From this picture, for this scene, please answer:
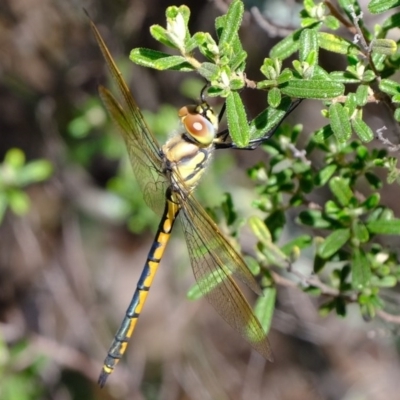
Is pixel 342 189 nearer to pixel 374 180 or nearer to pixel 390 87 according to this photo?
pixel 374 180

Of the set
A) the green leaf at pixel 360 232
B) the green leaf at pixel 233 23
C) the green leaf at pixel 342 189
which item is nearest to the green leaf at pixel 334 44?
the green leaf at pixel 233 23

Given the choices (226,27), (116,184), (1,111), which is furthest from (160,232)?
(1,111)

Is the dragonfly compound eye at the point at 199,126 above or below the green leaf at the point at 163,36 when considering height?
below

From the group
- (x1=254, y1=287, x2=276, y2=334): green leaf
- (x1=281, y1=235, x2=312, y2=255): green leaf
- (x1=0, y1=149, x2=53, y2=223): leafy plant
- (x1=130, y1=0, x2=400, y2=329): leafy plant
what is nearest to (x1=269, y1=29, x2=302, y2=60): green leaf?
(x1=130, y1=0, x2=400, y2=329): leafy plant

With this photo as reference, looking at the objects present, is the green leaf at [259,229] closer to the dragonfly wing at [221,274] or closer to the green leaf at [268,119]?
the dragonfly wing at [221,274]

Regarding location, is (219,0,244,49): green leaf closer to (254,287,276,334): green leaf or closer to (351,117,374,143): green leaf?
(351,117,374,143): green leaf

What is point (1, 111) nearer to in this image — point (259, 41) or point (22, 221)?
point (22, 221)
